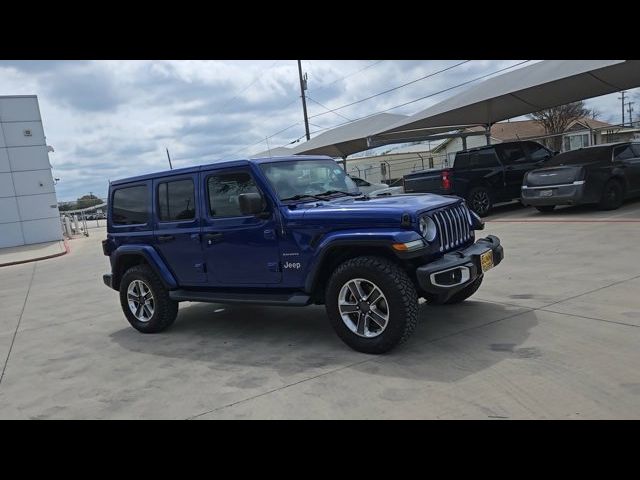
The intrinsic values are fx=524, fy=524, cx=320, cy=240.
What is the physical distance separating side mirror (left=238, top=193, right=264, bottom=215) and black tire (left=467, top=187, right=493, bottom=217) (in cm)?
1070

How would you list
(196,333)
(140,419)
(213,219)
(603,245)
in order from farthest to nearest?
1. (603,245)
2. (196,333)
3. (213,219)
4. (140,419)

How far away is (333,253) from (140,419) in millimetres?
2121

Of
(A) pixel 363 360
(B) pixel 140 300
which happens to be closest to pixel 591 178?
(A) pixel 363 360

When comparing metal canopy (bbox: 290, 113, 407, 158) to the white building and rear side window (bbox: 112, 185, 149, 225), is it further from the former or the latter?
rear side window (bbox: 112, 185, 149, 225)

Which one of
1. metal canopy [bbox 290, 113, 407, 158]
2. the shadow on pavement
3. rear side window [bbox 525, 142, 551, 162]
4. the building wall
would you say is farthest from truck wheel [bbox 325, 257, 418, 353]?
the building wall

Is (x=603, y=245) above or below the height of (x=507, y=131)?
below

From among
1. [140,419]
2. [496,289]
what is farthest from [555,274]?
[140,419]

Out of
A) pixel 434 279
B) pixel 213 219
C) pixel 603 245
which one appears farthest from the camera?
pixel 603 245

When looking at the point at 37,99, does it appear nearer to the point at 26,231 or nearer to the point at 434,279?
the point at 26,231

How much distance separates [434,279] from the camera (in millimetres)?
4336

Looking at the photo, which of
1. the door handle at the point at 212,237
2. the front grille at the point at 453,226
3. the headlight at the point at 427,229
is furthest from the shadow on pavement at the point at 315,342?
the door handle at the point at 212,237

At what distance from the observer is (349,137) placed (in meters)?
27.7

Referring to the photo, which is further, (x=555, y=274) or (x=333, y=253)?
(x=555, y=274)

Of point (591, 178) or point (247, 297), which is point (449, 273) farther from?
point (591, 178)
